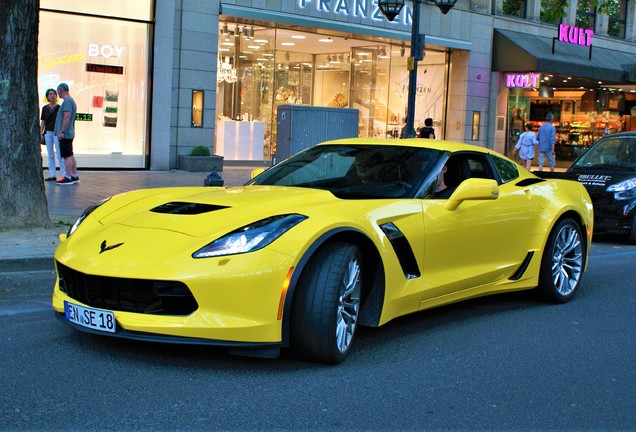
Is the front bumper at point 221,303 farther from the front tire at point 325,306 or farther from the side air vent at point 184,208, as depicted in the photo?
the side air vent at point 184,208

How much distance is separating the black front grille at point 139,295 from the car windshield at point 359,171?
158 cm

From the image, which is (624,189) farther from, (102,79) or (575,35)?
(575,35)

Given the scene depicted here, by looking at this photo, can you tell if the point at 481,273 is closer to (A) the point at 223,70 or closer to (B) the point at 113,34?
(B) the point at 113,34

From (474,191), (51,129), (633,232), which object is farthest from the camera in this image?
(51,129)

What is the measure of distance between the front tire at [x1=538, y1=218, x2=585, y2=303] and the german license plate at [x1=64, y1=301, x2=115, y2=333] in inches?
154

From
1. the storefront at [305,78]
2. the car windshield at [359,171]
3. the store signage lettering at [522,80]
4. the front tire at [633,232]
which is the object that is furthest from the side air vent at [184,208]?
the store signage lettering at [522,80]

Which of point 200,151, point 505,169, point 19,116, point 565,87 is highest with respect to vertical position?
point 565,87

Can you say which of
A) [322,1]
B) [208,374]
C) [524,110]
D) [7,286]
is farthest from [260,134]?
[208,374]

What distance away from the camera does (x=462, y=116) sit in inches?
1090

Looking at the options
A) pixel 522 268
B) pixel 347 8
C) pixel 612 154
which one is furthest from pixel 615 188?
pixel 347 8

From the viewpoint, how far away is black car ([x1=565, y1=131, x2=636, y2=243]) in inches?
472

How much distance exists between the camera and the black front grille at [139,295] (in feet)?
15.2

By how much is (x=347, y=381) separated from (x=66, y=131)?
12.4m

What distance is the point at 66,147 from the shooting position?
16.0 m
